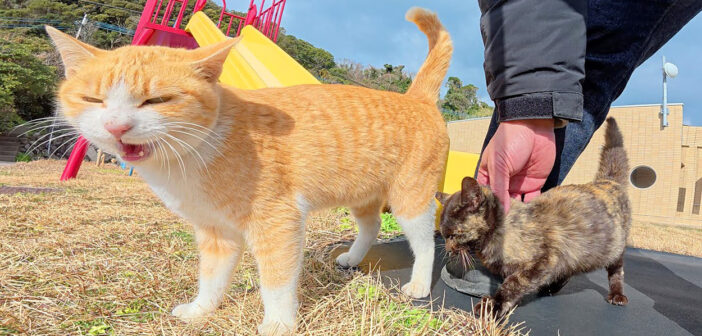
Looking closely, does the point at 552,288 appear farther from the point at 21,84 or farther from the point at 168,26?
the point at 21,84

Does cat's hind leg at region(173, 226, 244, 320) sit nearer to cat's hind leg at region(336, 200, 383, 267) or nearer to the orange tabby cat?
the orange tabby cat

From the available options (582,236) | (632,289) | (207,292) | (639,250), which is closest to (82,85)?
(207,292)

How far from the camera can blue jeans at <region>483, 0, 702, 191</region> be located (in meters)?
1.72

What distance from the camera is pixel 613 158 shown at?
2324 mm

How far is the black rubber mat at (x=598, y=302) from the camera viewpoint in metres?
1.50

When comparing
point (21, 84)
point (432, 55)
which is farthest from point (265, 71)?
point (21, 84)

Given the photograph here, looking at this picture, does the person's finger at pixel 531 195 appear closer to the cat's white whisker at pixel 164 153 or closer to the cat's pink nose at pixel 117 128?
the cat's white whisker at pixel 164 153

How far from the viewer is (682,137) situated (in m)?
9.16

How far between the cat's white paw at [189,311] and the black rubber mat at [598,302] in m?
0.95

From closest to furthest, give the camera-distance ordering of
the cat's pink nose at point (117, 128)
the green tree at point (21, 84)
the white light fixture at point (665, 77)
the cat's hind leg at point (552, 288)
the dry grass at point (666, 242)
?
the cat's pink nose at point (117, 128), the cat's hind leg at point (552, 288), the dry grass at point (666, 242), the white light fixture at point (665, 77), the green tree at point (21, 84)

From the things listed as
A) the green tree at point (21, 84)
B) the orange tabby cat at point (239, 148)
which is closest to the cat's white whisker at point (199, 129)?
the orange tabby cat at point (239, 148)

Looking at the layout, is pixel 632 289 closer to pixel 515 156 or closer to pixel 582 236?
pixel 582 236

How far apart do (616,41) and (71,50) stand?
2399 mm

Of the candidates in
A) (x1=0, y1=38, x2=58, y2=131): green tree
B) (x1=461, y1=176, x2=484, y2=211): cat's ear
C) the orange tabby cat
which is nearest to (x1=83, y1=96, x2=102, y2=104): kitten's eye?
the orange tabby cat
